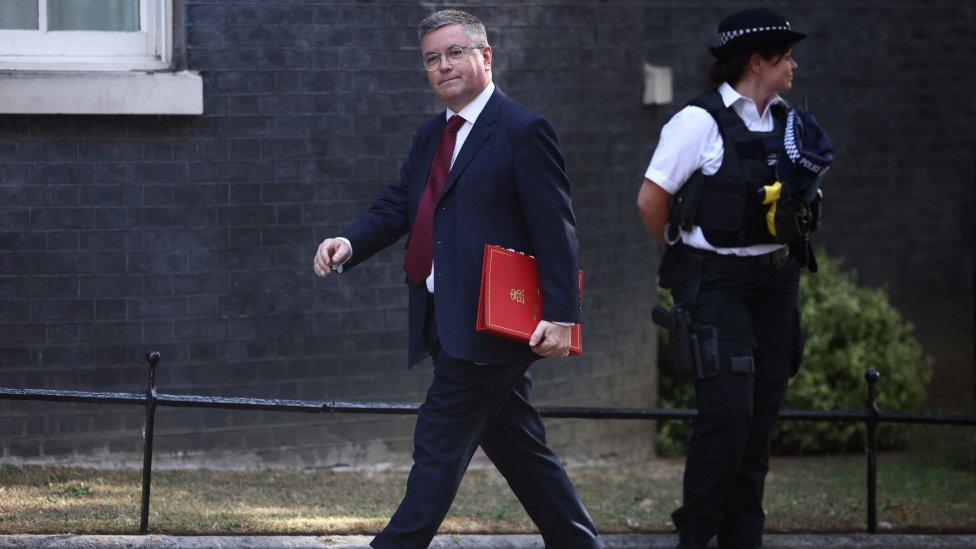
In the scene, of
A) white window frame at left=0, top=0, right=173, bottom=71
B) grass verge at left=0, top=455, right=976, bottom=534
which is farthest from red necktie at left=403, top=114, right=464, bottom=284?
white window frame at left=0, top=0, right=173, bottom=71

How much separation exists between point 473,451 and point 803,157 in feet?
5.42

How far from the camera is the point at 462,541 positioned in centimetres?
577

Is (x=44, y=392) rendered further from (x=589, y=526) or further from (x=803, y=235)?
(x=803, y=235)

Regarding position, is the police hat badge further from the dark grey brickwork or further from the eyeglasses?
the dark grey brickwork

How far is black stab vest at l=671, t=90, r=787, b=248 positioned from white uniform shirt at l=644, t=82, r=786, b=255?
24mm

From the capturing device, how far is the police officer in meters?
5.33

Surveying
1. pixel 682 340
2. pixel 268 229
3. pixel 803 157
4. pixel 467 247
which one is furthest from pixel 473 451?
pixel 268 229

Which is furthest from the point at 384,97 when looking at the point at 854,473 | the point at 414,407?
the point at 854,473

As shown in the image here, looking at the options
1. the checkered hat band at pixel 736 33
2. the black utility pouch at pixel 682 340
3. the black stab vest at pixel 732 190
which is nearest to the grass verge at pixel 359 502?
the black utility pouch at pixel 682 340

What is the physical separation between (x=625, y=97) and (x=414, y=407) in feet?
9.51

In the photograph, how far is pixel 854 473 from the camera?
8078 millimetres

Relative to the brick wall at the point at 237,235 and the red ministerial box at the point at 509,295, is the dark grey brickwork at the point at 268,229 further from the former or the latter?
the red ministerial box at the point at 509,295

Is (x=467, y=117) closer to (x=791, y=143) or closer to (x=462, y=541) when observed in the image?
(x=791, y=143)

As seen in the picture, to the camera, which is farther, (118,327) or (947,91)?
(947,91)
